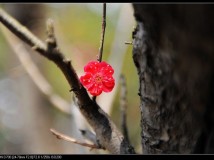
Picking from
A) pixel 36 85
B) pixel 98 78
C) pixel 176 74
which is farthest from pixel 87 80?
pixel 36 85

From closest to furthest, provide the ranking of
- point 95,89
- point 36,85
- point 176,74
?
point 176,74
point 95,89
point 36,85

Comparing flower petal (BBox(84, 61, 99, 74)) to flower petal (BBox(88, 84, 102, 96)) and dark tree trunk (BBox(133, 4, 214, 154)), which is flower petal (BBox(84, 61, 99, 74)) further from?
dark tree trunk (BBox(133, 4, 214, 154))

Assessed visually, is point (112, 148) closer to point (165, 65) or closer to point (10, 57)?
point (165, 65)

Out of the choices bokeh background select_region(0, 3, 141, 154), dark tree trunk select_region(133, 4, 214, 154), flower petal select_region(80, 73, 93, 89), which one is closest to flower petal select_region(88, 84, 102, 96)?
flower petal select_region(80, 73, 93, 89)

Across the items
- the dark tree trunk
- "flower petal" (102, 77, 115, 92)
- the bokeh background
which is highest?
the bokeh background

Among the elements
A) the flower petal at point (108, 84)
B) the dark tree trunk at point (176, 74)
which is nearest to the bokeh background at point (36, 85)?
the flower petal at point (108, 84)

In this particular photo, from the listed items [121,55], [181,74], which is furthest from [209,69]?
[121,55]

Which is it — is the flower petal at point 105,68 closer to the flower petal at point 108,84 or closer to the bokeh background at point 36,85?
the flower petal at point 108,84

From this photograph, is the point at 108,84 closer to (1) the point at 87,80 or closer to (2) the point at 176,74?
(1) the point at 87,80
